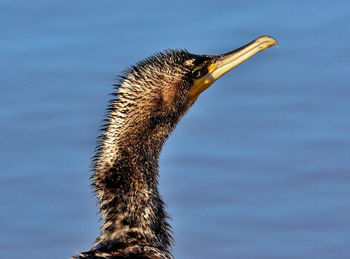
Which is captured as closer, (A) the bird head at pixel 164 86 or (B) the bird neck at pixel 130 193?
(B) the bird neck at pixel 130 193

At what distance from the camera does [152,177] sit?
8.13 metres

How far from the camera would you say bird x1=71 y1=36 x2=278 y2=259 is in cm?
773

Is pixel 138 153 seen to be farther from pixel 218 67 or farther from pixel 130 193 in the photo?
pixel 218 67

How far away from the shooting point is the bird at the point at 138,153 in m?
7.73

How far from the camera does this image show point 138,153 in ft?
26.4

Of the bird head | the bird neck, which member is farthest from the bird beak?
the bird neck

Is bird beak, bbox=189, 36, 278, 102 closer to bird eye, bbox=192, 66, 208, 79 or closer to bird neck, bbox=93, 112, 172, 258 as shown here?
bird eye, bbox=192, 66, 208, 79

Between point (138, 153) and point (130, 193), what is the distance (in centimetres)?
35

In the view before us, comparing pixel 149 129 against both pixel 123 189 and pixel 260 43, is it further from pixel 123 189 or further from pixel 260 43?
pixel 260 43

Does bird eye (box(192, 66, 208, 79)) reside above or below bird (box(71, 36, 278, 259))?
above

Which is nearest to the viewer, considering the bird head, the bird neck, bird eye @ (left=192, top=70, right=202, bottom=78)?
the bird neck

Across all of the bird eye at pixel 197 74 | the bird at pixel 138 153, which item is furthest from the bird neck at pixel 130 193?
the bird eye at pixel 197 74

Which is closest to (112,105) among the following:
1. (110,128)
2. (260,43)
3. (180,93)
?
(110,128)

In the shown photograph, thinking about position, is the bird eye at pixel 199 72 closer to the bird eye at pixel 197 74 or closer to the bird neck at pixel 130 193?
the bird eye at pixel 197 74
